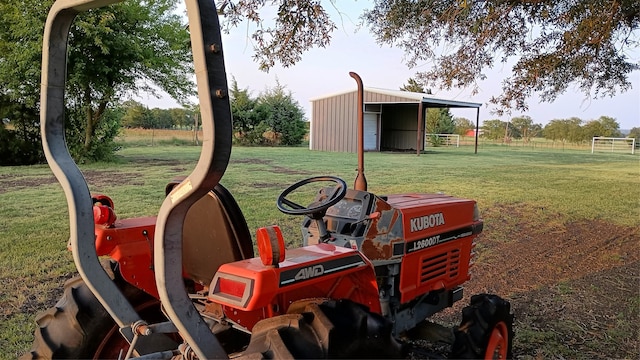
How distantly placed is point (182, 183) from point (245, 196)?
7.92m

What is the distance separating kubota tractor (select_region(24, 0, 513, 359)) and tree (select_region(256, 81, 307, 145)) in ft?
85.6

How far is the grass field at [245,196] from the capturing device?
418 centimetres

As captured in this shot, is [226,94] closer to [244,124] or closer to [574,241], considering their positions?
[574,241]

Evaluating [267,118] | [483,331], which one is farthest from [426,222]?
[267,118]

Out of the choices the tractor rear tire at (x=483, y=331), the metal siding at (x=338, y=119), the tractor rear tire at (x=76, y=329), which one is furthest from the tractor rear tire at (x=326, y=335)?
the metal siding at (x=338, y=119)

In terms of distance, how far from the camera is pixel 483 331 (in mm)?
2451

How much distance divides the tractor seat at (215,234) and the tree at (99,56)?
458 inches

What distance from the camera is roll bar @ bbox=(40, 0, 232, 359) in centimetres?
123

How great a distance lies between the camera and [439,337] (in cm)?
277

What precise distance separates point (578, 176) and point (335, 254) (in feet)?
48.8

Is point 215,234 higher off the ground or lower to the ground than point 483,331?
higher

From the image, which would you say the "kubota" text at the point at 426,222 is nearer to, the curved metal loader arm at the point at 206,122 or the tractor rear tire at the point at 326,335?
the tractor rear tire at the point at 326,335

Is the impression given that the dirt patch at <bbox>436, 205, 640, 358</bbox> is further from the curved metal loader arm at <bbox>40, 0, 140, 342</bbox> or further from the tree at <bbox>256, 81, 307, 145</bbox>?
the tree at <bbox>256, 81, 307, 145</bbox>

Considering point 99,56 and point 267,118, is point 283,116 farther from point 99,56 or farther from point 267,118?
point 99,56
